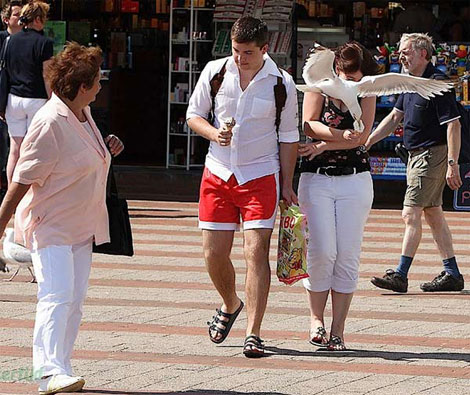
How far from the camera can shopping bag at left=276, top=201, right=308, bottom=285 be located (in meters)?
7.71

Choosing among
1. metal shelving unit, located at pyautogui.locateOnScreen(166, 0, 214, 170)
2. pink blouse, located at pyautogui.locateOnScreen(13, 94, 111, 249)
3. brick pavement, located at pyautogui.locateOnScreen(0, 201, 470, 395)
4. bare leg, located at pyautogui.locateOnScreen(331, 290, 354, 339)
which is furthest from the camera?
metal shelving unit, located at pyautogui.locateOnScreen(166, 0, 214, 170)

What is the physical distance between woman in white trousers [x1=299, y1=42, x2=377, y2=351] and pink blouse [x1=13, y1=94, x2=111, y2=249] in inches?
65.7

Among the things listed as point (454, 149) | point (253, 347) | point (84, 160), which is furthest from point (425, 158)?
point (84, 160)

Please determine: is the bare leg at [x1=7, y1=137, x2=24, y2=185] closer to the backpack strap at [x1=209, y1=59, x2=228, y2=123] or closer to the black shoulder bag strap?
the black shoulder bag strap

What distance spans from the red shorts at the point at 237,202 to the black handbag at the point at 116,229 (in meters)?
0.78

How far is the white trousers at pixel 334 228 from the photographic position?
792cm

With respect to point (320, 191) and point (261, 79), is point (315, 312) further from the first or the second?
point (261, 79)

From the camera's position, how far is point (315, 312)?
26.3 ft

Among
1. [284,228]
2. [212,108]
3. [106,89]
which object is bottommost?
[106,89]

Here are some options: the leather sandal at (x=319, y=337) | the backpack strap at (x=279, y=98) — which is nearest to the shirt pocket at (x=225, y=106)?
the backpack strap at (x=279, y=98)

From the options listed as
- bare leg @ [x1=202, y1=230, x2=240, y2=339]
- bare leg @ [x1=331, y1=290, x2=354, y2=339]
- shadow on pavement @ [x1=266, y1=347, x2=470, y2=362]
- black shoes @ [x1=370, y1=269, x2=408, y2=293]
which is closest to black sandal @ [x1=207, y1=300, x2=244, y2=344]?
bare leg @ [x1=202, y1=230, x2=240, y2=339]

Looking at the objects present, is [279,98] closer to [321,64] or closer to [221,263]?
[321,64]

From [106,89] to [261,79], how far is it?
37.3 ft

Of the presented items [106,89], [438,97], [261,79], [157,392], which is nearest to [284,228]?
[261,79]
